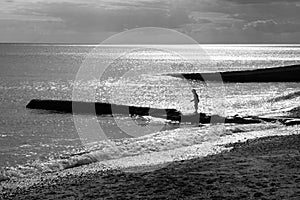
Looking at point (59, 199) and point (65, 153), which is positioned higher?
point (59, 199)

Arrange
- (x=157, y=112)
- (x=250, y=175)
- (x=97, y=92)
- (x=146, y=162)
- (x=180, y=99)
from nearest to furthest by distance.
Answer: (x=250, y=175) < (x=146, y=162) < (x=157, y=112) < (x=180, y=99) < (x=97, y=92)

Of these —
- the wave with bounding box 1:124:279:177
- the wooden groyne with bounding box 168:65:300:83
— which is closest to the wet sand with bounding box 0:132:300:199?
the wave with bounding box 1:124:279:177

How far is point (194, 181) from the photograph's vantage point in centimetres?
1202

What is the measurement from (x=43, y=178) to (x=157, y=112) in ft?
59.0

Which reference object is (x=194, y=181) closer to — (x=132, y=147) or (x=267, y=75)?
(x=132, y=147)

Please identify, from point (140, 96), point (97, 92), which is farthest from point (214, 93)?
point (97, 92)

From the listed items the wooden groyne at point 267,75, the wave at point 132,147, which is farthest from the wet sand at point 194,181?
the wooden groyne at point 267,75

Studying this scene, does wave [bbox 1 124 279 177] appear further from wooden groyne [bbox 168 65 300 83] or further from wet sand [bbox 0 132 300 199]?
wooden groyne [bbox 168 65 300 83]

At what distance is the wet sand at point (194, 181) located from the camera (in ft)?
35.8

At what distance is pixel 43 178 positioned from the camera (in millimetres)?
14891

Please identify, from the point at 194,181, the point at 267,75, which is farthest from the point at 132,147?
the point at 267,75

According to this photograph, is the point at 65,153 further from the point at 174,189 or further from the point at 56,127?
the point at 174,189

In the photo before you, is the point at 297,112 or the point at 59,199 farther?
the point at 297,112

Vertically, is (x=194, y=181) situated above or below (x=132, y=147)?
above
